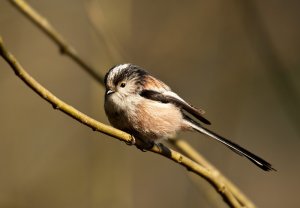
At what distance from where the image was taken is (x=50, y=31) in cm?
376

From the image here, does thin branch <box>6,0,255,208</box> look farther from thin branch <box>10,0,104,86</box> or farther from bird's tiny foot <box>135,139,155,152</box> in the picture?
bird's tiny foot <box>135,139,155,152</box>

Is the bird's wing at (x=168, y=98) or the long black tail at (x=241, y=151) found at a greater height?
the bird's wing at (x=168, y=98)

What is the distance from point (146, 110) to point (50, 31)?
101 centimetres

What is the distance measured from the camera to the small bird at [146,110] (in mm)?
3824

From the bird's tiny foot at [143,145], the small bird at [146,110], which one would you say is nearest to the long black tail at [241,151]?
the small bird at [146,110]

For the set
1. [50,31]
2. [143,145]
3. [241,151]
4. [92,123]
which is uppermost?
[50,31]

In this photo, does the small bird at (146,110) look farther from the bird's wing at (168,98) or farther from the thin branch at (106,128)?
the thin branch at (106,128)

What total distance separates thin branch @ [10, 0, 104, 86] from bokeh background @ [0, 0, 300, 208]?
0.52 metres

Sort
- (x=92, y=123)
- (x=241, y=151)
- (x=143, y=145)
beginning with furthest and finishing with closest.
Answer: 1. (x=241, y=151)
2. (x=143, y=145)
3. (x=92, y=123)

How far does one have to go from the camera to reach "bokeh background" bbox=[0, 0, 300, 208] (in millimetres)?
4438


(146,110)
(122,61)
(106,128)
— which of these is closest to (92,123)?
(106,128)

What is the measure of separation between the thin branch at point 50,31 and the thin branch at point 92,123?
3.03 ft

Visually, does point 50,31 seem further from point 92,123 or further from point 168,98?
point 92,123

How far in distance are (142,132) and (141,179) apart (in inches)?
85.3
